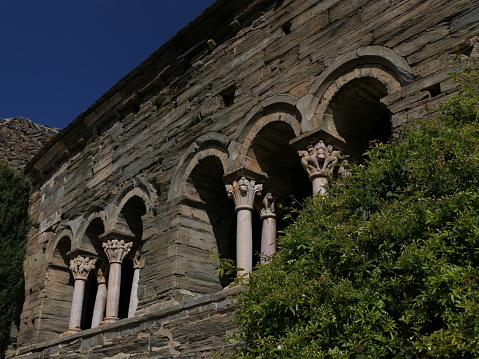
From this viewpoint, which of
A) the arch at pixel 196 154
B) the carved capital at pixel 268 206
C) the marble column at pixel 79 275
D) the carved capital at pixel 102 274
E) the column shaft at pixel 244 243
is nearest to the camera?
the column shaft at pixel 244 243

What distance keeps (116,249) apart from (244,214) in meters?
3.31

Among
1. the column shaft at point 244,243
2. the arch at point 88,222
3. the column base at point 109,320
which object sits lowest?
the column base at point 109,320

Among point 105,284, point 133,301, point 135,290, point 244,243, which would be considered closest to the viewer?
point 244,243

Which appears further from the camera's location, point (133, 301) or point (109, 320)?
point (133, 301)

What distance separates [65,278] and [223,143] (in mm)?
5671

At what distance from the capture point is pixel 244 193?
7.97 metres

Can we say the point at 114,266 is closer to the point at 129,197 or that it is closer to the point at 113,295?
the point at 113,295

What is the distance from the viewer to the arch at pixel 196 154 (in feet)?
28.0

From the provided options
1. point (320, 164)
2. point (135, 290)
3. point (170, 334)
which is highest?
point (320, 164)

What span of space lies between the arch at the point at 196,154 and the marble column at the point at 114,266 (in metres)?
1.82

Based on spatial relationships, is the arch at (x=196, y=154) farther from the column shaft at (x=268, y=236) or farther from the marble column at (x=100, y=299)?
the marble column at (x=100, y=299)

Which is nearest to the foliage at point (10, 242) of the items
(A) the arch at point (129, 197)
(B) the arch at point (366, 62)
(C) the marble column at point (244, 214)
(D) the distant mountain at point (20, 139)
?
(A) the arch at point (129, 197)

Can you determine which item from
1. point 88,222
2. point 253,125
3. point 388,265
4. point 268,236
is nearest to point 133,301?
point 88,222

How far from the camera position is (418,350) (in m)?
3.20
